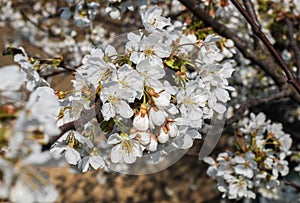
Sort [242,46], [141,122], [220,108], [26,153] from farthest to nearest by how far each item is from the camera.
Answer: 1. [242,46]
2. [220,108]
3. [141,122]
4. [26,153]

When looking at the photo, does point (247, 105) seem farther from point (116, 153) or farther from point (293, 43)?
point (116, 153)

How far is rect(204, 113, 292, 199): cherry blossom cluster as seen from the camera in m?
1.51

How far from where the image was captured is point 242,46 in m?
1.61

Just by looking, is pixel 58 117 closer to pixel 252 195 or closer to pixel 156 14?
pixel 156 14

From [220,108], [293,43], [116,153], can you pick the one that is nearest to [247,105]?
[293,43]

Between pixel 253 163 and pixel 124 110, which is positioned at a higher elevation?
pixel 124 110

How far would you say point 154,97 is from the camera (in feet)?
2.75

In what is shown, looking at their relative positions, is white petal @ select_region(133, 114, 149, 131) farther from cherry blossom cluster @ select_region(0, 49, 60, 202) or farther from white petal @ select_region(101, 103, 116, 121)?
cherry blossom cluster @ select_region(0, 49, 60, 202)

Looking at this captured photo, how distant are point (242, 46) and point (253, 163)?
0.42 meters

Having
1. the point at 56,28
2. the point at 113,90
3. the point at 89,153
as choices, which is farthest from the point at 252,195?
the point at 56,28

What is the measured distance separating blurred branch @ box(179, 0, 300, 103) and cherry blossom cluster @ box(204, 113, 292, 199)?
0.16 meters

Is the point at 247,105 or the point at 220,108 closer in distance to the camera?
the point at 220,108

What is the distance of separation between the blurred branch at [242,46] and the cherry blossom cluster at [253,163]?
6.2 inches

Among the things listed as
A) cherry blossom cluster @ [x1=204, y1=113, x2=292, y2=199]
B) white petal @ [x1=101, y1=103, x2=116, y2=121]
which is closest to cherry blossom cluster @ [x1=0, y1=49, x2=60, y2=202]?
white petal @ [x1=101, y1=103, x2=116, y2=121]
